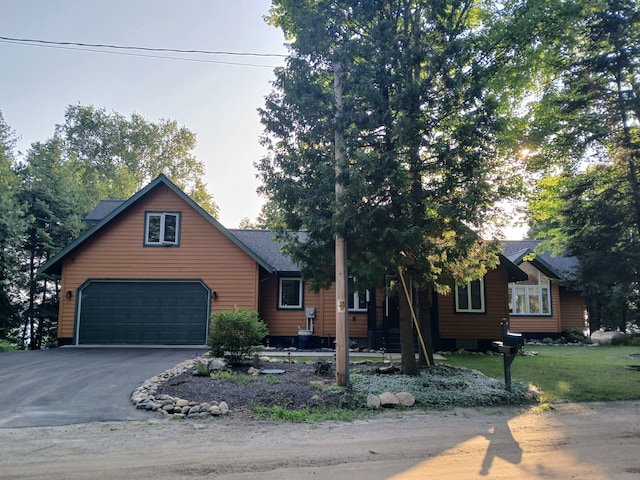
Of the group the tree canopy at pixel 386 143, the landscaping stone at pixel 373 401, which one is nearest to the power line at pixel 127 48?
the tree canopy at pixel 386 143

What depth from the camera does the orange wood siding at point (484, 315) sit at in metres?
16.0

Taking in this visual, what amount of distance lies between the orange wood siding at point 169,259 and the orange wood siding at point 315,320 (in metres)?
1.27

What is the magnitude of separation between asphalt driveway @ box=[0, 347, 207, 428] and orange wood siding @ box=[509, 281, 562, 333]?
16.4 metres

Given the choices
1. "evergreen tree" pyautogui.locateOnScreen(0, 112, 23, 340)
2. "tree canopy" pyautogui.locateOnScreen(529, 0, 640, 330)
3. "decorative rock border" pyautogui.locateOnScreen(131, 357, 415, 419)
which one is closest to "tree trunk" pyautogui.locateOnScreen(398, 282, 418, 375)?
"decorative rock border" pyautogui.locateOnScreen(131, 357, 415, 419)

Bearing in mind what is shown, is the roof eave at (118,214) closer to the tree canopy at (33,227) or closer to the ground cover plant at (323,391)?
the tree canopy at (33,227)

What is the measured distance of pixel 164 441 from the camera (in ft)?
16.5

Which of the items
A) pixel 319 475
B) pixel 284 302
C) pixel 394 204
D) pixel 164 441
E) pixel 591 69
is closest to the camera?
pixel 319 475

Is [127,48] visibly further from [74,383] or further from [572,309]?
[572,309]

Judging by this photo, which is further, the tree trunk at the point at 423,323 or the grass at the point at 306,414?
the tree trunk at the point at 423,323

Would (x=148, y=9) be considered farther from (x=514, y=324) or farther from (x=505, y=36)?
(x=514, y=324)

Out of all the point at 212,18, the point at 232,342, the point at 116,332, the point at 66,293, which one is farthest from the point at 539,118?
the point at 66,293

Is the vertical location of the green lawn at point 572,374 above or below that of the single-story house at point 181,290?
below

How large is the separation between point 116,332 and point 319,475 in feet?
44.7

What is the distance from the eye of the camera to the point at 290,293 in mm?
17000
